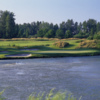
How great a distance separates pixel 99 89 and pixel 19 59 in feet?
60.1

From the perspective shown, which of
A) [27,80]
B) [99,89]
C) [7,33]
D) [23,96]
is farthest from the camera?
[7,33]

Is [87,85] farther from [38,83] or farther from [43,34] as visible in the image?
[43,34]

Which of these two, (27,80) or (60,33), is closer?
(27,80)

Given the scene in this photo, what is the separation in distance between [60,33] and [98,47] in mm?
37224

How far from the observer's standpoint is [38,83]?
1673cm

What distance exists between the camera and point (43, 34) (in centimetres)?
8250

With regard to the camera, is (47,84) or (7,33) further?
(7,33)

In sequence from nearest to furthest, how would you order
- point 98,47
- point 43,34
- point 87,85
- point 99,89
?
point 99,89, point 87,85, point 98,47, point 43,34

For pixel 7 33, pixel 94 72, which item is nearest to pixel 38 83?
pixel 94 72

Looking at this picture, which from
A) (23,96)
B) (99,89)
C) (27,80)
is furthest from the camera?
(27,80)

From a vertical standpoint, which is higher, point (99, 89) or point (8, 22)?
point (8, 22)

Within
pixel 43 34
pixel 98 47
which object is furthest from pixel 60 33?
pixel 98 47

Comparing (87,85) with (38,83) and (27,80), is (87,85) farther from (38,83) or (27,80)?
(27,80)

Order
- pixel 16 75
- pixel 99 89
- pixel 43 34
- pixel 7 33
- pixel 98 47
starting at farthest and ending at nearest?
pixel 43 34
pixel 7 33
pixel 98 47
pixel 16 75
pixel 99 89
